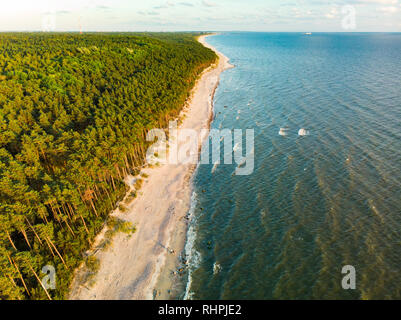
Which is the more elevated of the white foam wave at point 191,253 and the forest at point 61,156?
the forest at point 61,156

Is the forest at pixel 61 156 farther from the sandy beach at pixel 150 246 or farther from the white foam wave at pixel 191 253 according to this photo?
the white foam wave at pixel 191 253

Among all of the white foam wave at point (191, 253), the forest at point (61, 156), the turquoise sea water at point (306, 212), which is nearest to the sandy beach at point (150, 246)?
the white foam wave at point (191, 253)

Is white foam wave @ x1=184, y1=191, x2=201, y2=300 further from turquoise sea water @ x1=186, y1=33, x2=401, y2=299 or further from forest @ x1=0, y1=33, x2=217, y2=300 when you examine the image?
forest @ x1=0, y1=33, x2=217, y2=300

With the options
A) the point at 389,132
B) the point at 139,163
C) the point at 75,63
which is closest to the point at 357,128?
the point at 389,132

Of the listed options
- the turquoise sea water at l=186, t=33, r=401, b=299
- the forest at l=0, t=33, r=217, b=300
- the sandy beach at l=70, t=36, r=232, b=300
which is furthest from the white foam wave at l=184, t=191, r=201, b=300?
the forest at l=0, t=33, r=217, b=300

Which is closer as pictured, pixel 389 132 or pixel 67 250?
pixel 67 250

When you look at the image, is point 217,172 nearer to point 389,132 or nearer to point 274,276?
point 274,276
